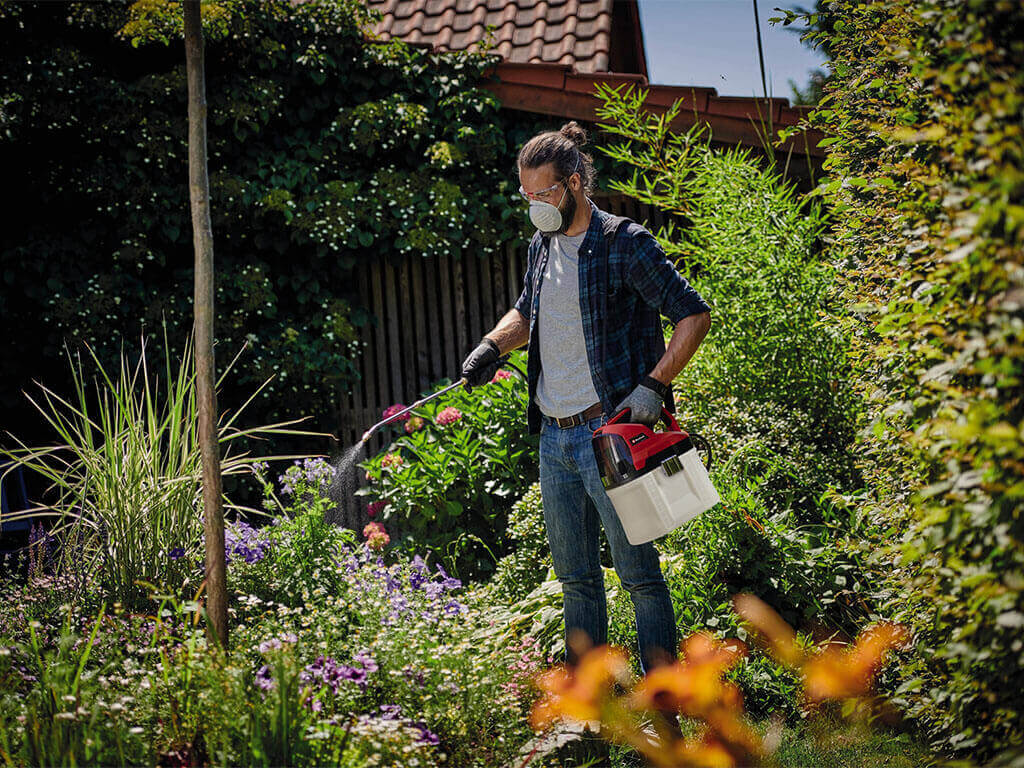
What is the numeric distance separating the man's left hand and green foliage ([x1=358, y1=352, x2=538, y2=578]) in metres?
1.70

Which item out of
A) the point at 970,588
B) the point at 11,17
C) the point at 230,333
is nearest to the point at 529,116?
the point at 230,333

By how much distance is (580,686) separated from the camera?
2180mm

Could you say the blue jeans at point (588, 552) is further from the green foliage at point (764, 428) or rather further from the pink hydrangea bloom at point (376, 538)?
the pink hydrangea bloom at point (376, 538)

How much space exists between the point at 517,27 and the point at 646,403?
469 centimetres

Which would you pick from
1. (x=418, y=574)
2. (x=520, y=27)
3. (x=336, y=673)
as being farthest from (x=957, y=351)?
(x=520, y=27)

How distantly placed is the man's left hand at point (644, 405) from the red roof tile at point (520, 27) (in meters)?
3.83

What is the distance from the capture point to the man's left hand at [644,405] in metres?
2.17

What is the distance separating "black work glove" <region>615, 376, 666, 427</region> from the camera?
2170 mm

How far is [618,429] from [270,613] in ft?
4.55

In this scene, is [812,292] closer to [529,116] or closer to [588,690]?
[588,690]

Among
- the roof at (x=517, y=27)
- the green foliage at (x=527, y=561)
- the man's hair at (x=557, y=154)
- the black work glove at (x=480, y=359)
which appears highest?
the roof at (x=517, y=27)

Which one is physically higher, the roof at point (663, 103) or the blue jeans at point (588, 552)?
the roof at point (663, 103)

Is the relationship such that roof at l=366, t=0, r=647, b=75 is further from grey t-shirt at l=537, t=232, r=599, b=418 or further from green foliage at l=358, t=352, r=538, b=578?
grey t-shirt at l=537, t=232, r=599, b=418

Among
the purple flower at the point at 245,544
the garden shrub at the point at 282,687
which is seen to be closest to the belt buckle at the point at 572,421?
the garden shrub at the point at 282,687
